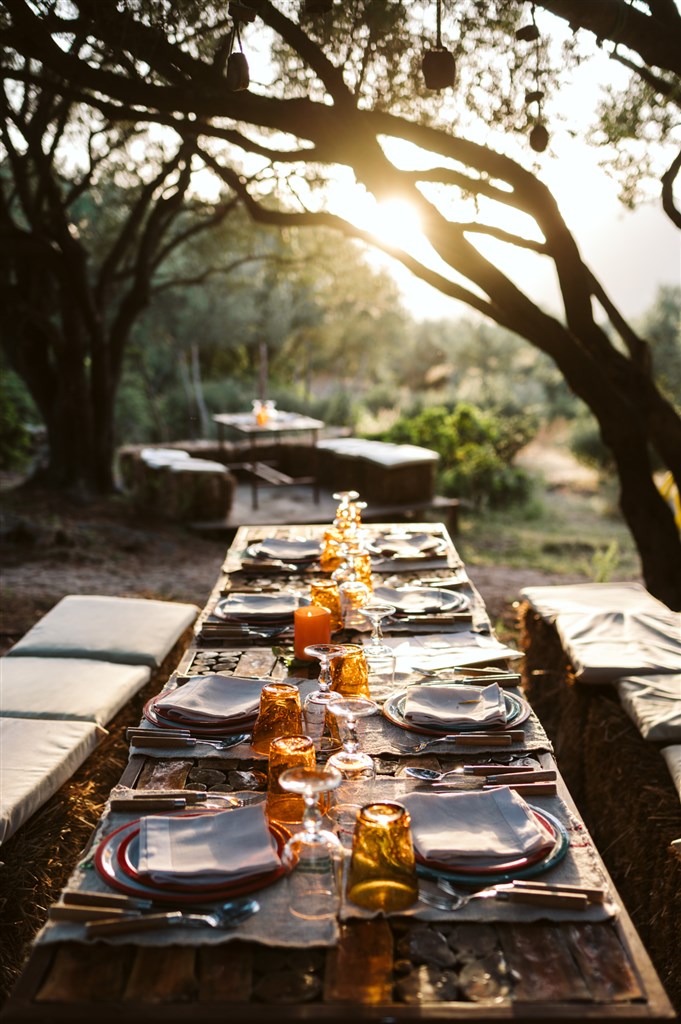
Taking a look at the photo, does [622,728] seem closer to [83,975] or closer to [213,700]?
[213,700]

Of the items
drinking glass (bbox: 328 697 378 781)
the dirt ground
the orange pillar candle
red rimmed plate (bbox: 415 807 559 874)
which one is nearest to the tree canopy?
the dirt ground

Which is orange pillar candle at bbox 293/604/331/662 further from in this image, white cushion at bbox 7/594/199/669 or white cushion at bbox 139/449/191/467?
white cushion at bbox 139/449/191/467

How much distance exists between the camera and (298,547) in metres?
3.85

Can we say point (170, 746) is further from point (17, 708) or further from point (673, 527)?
point (673, 527)

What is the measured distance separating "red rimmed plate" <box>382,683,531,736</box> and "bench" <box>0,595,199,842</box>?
98cm

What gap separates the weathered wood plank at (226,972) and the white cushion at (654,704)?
1.76 meters

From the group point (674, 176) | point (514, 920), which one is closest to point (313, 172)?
point (674, 176)

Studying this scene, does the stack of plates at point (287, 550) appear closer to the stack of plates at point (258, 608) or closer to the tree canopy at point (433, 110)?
the stack of plates at point (258, 608)

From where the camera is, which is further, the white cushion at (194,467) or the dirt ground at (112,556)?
the white cushion at (194,467)

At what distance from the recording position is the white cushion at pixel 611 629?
318 cm

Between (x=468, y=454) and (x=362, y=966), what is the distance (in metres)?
9.79

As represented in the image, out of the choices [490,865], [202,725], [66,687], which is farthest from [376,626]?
[66,687]

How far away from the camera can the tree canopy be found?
3.92m

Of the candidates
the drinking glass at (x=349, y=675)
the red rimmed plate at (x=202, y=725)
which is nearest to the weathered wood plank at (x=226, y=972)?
the red rimmed plate at (x=202, y=725)
